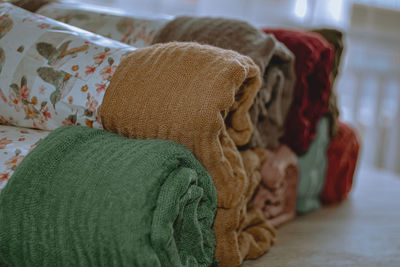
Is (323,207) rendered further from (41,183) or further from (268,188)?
(41,183)

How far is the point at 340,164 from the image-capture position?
3.95 feet

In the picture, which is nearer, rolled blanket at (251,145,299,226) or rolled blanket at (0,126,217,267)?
rolled blanket at (0,126,217,267)

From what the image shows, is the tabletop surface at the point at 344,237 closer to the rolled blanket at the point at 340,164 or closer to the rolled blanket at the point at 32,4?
the rolled blanket at the point at 340,164

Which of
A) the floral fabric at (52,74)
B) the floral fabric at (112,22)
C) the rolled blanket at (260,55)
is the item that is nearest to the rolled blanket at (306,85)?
the rolled blanket at (260,55)

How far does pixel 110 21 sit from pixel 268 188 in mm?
486

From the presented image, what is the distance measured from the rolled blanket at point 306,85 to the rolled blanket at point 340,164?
0.57 feet

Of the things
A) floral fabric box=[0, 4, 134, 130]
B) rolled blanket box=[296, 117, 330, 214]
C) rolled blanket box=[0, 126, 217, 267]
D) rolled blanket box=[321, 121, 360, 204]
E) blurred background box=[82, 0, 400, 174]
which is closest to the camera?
rolled blanket box=[0, 126, 217, 267]

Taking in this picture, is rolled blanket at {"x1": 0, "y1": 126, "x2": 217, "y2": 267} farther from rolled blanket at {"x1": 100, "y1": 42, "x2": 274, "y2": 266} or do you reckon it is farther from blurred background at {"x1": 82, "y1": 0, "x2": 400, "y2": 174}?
blurred background at {"x1": 82, "y1": 0, "x2": 400, "y2": 174}

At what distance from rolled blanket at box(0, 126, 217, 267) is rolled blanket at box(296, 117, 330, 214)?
586mm

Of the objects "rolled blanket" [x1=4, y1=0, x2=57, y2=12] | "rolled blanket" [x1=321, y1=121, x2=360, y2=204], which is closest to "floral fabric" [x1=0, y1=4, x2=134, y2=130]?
"rolled blanket" [x1=4, y1=0, x2=57, y2=12]

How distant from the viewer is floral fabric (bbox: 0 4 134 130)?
0.60m

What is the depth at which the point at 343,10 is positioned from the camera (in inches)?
74.4

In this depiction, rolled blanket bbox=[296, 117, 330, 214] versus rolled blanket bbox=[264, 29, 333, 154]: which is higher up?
rolled blanket bbox=[264, 29, 333, 154]

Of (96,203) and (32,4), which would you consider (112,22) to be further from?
(96,203)
